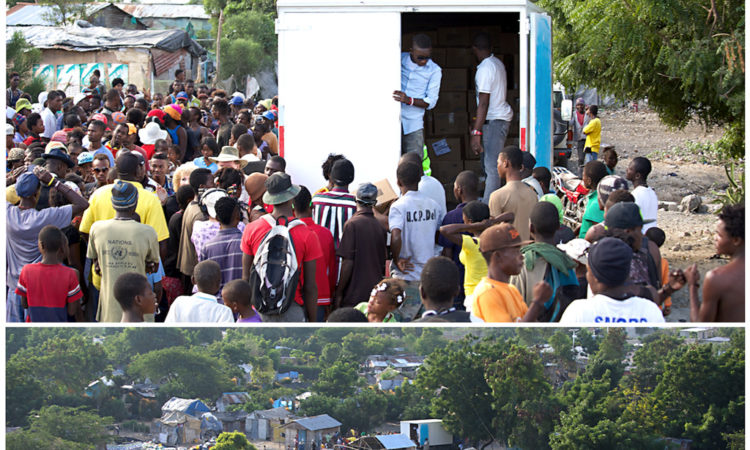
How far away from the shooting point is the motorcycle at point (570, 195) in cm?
1137

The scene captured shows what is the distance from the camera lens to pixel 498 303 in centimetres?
453

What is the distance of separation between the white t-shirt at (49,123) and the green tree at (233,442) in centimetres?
982

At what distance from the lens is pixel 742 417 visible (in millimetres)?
4160

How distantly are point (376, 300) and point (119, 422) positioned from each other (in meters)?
1.55

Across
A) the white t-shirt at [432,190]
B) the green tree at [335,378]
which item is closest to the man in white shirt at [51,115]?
the white t-shirt at [432,190]

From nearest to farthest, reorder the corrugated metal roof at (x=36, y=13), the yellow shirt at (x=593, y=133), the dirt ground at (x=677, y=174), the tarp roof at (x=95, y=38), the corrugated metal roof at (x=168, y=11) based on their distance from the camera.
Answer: the dirt ground at (x=677, y=174) < the yellow shirt at (x=593, y=133) < the tarp roof at (x=95, y=38) < the corrugated metal roof at (x=36, y=13) < the corrugated metal roof at (x=168, y=11)

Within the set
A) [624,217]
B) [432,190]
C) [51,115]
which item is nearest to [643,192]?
[432,190]

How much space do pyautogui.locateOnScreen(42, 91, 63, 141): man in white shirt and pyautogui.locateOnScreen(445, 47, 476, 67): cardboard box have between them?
5.94m

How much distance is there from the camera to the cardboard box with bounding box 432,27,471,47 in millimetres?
10617

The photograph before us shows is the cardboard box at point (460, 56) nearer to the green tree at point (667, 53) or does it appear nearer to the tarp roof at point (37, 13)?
the green tree at point (667, 53)

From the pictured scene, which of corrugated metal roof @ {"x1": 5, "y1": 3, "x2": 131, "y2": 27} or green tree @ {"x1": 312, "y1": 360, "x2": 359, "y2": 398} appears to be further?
corrugated metal roof @ {"x1": 5, "y1": 3, "x2": 131, "y2": 27}

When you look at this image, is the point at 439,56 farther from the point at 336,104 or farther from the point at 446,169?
the point at 336,104

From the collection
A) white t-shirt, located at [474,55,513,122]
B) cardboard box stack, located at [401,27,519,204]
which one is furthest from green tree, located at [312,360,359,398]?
cardboard box stack, located at [401,27,519,204]

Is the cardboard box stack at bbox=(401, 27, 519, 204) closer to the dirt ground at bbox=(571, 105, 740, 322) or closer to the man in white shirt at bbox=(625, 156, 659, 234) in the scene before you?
the dirt ground at bbox=(571, 105, 740, 322)
